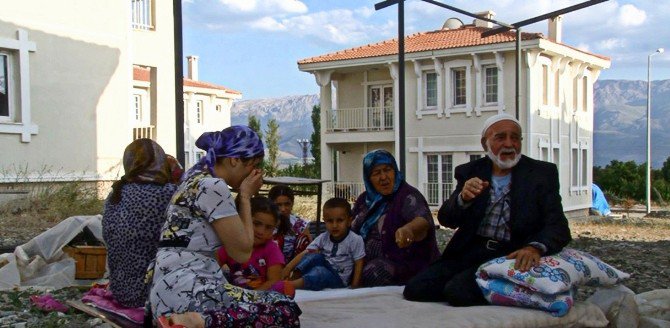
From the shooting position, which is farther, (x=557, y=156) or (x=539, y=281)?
(x=557, y=156)

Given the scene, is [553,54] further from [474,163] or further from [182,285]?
[182,285]

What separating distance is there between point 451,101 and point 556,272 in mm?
25022

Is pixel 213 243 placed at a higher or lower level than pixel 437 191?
higher

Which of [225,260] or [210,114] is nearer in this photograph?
[225,260]

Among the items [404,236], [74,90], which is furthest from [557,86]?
[404,236]

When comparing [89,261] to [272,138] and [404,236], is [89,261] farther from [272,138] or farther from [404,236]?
[272,138]

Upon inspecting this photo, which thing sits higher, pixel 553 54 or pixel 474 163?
pixel 553 54

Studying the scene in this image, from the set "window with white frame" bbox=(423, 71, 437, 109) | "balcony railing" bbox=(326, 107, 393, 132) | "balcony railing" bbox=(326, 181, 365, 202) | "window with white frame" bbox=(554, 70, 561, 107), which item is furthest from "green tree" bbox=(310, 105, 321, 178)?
"window with white frame" bbox=(554, 70, 561, 107)

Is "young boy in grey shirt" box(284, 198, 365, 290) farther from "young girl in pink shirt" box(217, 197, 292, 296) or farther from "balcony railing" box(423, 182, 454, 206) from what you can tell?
"balcony railing" box(423, 182, 454, 206)

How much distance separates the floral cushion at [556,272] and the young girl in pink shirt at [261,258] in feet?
4.60

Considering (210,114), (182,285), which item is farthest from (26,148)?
(210,114)

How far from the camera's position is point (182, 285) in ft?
14.1

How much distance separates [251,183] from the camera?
4.47 meters

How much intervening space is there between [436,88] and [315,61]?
482 cm
